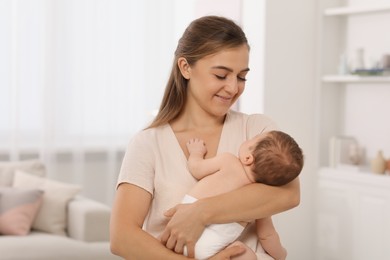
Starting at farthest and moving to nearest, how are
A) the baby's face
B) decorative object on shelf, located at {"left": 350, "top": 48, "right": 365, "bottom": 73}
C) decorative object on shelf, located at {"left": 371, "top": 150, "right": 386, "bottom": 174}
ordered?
decorative object on shelf, located at {"left": 350, "top": 48, "right": 365, "bottom": 73} → decorative object on shelf, located at {"left": 371, "top": 150, "right": 386, "bottom": 174} → the baby's face

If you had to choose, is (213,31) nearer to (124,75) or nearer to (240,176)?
(240,176)

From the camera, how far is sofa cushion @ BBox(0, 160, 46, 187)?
4887mm

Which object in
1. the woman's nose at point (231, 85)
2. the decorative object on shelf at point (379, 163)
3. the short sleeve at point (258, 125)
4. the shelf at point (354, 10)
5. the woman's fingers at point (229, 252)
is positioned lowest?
the decorative object on shelf at point (379, 163)

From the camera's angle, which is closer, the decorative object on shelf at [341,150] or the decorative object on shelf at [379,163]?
the decorative object on shelf at [379,163]

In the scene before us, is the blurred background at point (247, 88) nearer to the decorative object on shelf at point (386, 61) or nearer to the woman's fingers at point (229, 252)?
the decorative object on shelf at point (386, 61)

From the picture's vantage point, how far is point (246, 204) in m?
1.99

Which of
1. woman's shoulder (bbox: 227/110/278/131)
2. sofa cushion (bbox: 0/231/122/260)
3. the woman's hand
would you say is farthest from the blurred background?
the woman's hand

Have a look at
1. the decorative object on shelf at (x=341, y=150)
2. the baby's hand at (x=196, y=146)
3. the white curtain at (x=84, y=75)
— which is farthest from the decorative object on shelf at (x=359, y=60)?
the baby's hand at (x=196, y=146)

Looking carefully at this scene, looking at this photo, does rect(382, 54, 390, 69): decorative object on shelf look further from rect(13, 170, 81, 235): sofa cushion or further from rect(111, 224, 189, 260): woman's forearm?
rect(111, 224, 189, 260): woman's forearm

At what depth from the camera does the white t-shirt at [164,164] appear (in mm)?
2078

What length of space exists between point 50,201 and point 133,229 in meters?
2.88

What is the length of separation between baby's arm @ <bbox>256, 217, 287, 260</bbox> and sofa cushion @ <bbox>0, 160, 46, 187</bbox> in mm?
3127

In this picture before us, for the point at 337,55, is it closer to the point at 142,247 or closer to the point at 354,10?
the point at 354,10

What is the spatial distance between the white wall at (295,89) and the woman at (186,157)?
2961mm
